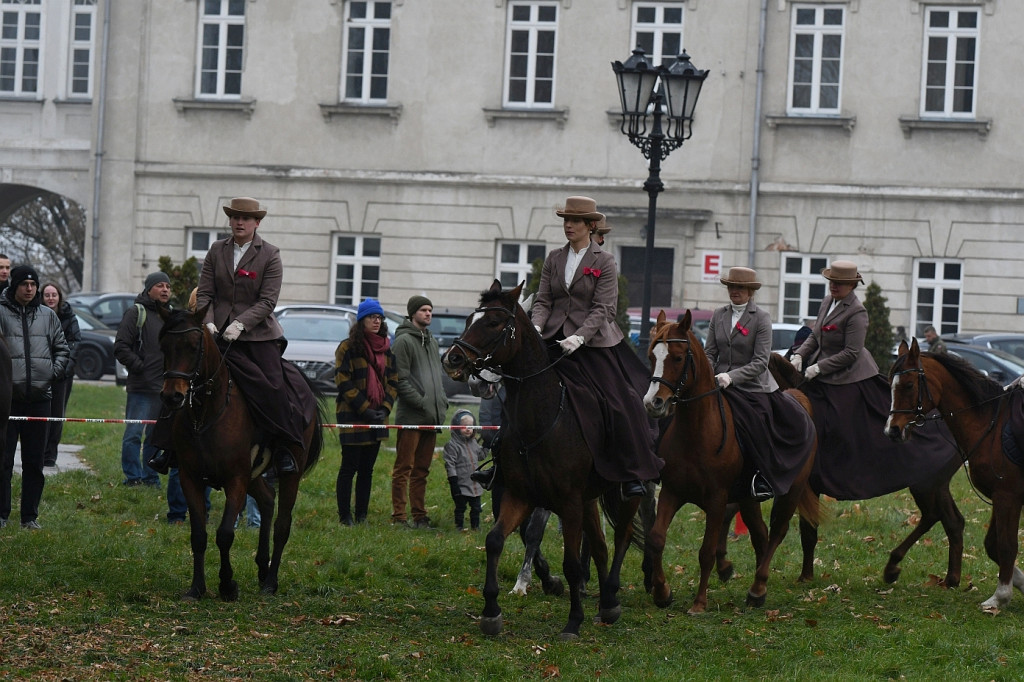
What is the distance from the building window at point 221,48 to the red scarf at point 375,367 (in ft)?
69.7

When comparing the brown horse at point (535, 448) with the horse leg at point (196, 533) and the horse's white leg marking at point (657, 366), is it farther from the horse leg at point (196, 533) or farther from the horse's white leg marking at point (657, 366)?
the horse leg at point (196, 533)

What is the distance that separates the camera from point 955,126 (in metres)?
31.6

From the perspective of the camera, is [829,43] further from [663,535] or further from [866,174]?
[663,535]

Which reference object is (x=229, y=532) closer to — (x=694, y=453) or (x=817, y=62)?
(x=694, y=453)

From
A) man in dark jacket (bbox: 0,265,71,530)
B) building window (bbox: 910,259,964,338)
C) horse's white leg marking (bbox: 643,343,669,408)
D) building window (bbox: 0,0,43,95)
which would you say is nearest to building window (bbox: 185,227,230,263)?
building window (bbox: 0,0,43,95)

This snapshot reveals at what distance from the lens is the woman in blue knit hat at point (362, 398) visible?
43.6 feet

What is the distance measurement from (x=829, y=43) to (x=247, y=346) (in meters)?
24.9

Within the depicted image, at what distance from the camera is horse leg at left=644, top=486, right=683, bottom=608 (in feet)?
32.3

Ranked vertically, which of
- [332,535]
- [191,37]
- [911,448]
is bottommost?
[332,535]

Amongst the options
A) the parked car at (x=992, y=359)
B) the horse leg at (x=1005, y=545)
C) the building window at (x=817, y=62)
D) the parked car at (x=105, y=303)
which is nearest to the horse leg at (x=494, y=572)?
the horse leg at (x=1005, y=545)

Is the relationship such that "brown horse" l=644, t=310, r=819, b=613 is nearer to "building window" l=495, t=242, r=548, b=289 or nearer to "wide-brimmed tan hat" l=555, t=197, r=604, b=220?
"wide-brimmed tan hat" l=555, t=197, r=604, b=220

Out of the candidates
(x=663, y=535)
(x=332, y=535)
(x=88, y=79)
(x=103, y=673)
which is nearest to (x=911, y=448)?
(x=663, y=535)

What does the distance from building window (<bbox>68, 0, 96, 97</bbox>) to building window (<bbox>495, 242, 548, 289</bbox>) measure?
12078 millimetres

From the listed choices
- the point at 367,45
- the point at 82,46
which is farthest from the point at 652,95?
the point at 82,46
